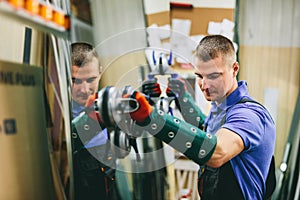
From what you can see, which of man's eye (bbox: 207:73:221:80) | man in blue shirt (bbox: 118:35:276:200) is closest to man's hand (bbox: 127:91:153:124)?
man in blue shirt (bbox: 118:35:276:200)

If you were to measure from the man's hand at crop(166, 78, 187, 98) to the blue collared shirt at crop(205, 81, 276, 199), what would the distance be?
0.09 metres

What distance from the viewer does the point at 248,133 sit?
2.65ft

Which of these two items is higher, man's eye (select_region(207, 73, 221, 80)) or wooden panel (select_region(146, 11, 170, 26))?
wooden panel (select_region(146, 11, 170, 26))

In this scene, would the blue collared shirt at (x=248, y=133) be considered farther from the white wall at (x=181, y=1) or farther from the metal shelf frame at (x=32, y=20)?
the metal shelf frame at (x=32, y=20)

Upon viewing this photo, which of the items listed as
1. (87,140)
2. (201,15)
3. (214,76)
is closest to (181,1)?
(201,15)

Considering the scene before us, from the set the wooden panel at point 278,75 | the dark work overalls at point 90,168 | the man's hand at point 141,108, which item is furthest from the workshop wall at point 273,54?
the dark work overalls at point 90,168

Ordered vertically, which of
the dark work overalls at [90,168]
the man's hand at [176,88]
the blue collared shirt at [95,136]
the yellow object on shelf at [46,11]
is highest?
the yellow object on shelf at [46,11]

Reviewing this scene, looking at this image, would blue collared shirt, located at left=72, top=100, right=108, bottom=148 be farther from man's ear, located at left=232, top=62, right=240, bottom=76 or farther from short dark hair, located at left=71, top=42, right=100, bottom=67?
man's ear, located at left=232, top=62, right=240, bottom=76

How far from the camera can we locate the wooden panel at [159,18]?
0.89 metres

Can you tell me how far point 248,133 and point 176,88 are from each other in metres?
0.22

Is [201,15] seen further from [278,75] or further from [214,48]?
[278,75]

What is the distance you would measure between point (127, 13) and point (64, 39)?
0.18 m

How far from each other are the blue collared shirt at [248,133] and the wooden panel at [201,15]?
0.58 feet

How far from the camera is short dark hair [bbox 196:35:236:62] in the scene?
84 cm
